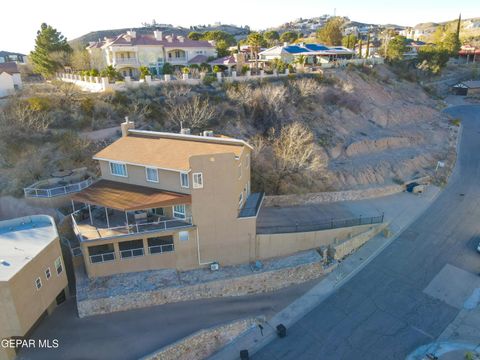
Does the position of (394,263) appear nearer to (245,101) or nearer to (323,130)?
(323,130)

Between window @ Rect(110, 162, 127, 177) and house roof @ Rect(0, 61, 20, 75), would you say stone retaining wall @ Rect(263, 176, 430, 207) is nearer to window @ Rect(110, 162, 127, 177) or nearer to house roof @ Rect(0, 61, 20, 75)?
window @ Rect(110, 162, 127, 177)

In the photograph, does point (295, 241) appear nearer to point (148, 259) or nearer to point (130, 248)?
point (148, 259)

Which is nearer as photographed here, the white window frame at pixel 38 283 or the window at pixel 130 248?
the white window frame at pixel 38 283

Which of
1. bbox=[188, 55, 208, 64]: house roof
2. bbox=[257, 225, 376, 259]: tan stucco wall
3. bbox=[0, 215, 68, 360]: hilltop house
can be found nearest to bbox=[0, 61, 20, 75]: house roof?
bbox=[188, 55, 208, 64]: house roof

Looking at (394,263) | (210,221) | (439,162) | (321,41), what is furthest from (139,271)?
(321,41)

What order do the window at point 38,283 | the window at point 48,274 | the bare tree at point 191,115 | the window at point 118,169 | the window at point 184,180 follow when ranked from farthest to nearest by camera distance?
the bare tree at point 191,115 → the window at point 118,169 → the window at point 184,180 → the window at point 48,274 → the window at point 38,283

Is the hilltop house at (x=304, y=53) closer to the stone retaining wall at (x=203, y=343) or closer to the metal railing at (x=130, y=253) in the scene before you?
the metal railing at (x=130, y=253)

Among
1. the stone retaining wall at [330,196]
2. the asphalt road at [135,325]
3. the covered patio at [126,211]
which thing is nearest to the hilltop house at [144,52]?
the stone retaining wall at [330,196]

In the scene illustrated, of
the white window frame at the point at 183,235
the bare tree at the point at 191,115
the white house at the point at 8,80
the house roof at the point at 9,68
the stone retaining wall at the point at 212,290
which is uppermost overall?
the house roof at the point at 9,68
